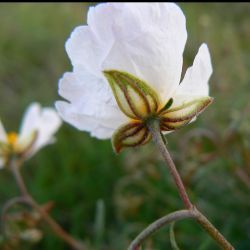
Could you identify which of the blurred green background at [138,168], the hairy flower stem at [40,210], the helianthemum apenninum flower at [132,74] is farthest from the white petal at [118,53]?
the hairy flower stem at [40,210]

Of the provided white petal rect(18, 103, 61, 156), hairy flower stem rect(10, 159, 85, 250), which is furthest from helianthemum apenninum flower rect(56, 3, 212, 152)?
white petal rect(18, 103, 61, 156)

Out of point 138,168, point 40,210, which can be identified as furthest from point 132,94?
point 138,168

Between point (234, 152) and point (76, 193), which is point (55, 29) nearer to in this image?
point (76, 193)

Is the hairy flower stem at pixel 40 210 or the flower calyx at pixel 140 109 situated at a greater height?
the flower calyx at pixel 140 109

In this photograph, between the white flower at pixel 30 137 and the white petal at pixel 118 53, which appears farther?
the white flower at pixel 30 137

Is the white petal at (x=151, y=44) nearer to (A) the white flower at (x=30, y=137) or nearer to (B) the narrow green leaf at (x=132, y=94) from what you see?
(B) the narrow green leaf at (x=132, y=94)

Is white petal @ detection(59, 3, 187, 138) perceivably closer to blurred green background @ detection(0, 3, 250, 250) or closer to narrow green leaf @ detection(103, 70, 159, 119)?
narrow green leaf @ detection(103, 70, 159, 119)

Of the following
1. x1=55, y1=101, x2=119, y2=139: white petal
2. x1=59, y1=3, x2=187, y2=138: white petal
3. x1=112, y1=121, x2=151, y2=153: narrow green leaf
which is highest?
x1=59, y1=3, x2=187, y2=138: white petal
